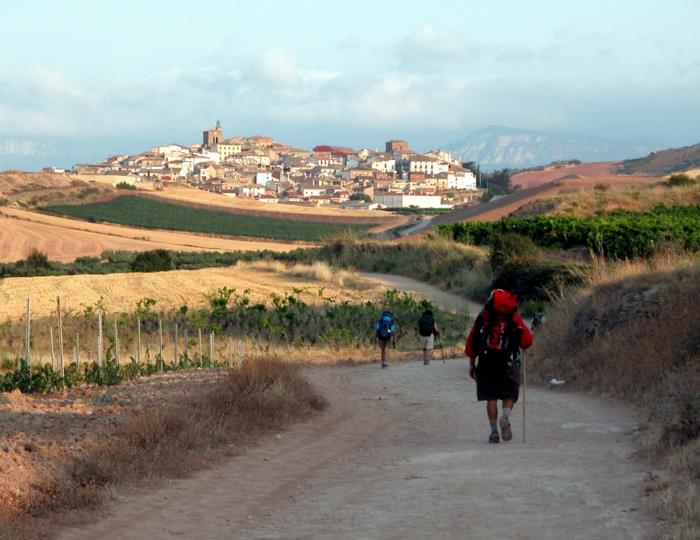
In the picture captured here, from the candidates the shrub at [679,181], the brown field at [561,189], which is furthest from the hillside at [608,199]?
the brown field at [561,189]

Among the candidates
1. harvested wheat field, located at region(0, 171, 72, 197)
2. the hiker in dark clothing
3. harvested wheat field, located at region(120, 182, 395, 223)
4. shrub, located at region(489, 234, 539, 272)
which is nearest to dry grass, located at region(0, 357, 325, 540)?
the hiker in dark clothing

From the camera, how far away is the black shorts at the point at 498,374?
12.5m

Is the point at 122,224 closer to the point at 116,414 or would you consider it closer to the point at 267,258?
the point at 267,258

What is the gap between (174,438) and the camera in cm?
1165

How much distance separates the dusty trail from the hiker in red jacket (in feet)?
1.76

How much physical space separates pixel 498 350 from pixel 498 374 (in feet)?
0.98

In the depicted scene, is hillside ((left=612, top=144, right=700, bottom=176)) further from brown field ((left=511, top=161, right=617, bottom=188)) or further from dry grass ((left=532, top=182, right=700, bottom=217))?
dry grass ((left=532, top=182, right=700, bottom=217))

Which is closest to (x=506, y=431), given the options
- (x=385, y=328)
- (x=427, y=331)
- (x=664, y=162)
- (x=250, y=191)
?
(x=385, y=328)

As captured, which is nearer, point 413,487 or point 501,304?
point 413,487

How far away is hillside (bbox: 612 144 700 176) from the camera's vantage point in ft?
456

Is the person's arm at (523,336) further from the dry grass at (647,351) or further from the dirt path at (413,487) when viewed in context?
the dry grass at (647,351)

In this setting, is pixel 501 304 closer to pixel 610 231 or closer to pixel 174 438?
pixel 174 438

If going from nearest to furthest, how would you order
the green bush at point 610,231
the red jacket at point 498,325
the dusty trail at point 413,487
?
1. the dusty trail at point 413,487
2. the red jacket at point 498,325
3. the green bush at point 610,231

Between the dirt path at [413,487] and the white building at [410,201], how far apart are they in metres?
142
